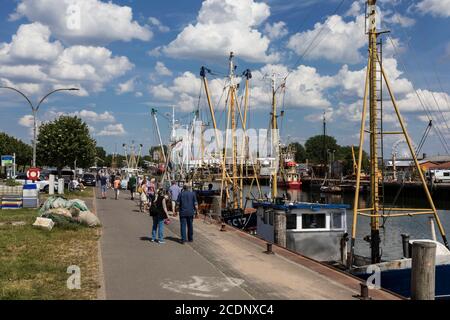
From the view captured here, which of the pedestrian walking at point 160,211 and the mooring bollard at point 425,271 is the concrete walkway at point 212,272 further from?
the mooring bollard at point 425,271

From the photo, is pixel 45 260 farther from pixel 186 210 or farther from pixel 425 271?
pixel 425 271

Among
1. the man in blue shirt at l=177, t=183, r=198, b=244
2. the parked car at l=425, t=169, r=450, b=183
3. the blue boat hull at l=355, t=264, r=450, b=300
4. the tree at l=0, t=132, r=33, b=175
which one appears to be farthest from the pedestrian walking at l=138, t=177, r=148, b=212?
the tree at l=0, t=132, r=33, b=175

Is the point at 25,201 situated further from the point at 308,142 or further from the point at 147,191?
the point at 308,142

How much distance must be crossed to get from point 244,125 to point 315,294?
23025mm

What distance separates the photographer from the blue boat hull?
1312 cm

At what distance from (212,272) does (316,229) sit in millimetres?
9759

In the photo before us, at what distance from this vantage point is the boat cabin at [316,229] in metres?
19.1

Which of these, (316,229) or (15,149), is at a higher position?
(15,149)

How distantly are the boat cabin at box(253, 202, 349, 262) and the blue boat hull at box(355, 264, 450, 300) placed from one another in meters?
5.41

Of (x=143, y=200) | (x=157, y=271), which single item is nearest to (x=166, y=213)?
(x=157, y=271)

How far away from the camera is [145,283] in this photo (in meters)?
9.28

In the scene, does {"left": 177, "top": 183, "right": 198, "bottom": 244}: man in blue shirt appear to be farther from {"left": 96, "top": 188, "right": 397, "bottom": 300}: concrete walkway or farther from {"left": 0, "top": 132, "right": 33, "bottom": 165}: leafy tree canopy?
{"left": 0, "top": 132, "right": 33, "bottom": 165}: leafy tree canopy

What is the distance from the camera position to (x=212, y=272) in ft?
34.9

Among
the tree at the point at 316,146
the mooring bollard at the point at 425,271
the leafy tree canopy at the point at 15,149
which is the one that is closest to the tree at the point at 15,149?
the leafy tree canopy at the point at 15,149
